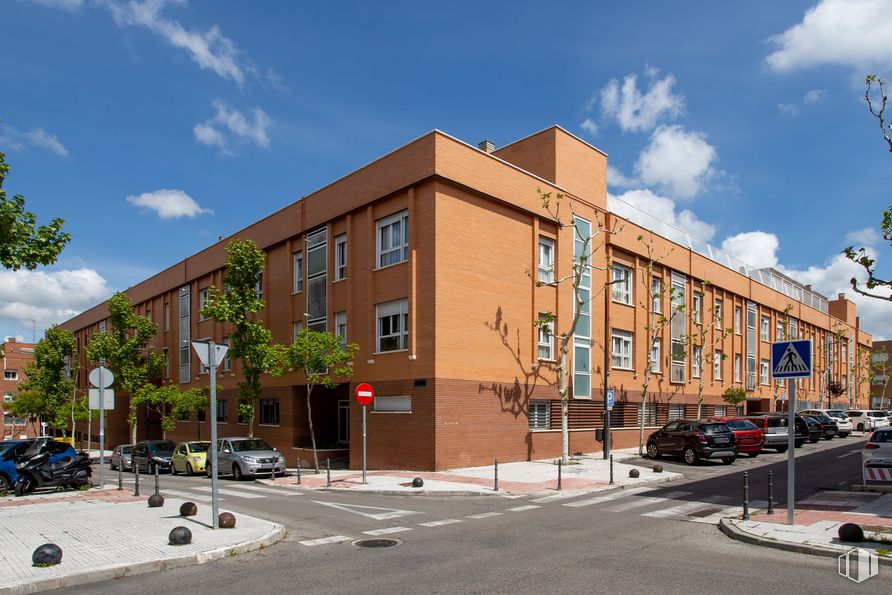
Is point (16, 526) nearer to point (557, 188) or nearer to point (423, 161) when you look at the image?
point (423, 161)

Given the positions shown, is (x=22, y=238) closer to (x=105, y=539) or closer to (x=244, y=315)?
(x=105, y=539)

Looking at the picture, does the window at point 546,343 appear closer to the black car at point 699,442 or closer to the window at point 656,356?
the black car at point 699,442

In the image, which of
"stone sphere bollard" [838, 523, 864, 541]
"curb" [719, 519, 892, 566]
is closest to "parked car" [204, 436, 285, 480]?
"curb" [719, 519, 892, 566]

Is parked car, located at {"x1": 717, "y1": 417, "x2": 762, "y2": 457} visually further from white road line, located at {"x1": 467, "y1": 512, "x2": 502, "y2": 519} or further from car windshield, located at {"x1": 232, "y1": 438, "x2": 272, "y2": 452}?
car windshield, located at {"x1": 232, "y1": 438, "x2": 272, "y2": 452}

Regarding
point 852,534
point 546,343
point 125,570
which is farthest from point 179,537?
point 546,343

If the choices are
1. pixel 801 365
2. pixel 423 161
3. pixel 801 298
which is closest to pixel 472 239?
pixel 423 161

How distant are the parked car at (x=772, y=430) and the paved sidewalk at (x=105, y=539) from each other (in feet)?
82.2

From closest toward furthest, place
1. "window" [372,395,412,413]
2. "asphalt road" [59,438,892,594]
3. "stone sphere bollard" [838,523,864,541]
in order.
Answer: "asphalt road" [59,438,892,594] → "stone sphere bollard" [838,523,864,541] → "window" [372,395,412,413]

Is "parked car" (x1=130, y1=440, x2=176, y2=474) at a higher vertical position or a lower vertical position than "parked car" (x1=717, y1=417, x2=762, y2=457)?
lower

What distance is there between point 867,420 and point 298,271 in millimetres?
40541

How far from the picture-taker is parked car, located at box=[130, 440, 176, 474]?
30.6m

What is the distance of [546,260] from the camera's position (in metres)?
Answer: 28.9

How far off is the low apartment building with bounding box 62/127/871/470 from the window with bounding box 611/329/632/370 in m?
0.11

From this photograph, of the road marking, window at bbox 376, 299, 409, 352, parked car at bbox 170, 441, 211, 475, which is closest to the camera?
the road marking
